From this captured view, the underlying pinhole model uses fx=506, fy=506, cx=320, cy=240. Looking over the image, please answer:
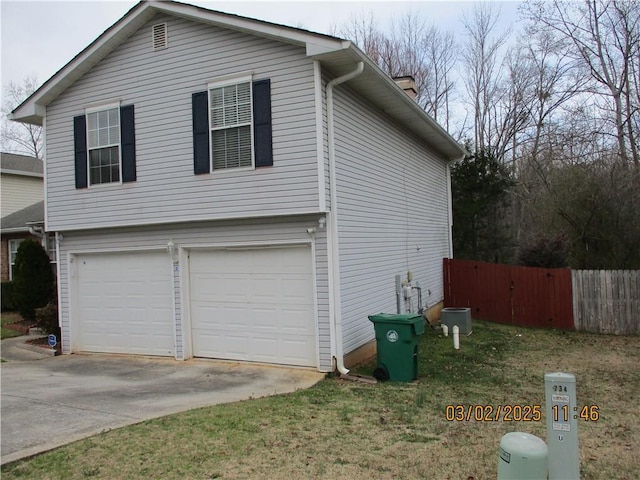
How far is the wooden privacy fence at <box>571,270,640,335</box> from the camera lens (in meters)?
12.2

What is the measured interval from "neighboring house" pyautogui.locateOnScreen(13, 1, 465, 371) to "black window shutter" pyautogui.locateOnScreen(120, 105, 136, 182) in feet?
0.10

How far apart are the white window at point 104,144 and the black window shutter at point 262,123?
10.6ft

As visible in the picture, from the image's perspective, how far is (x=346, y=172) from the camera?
8.89 meters

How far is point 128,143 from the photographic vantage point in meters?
9.79

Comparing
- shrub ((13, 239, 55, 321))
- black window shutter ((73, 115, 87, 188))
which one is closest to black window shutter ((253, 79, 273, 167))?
black window shutter ((73, 115, 87, 188))

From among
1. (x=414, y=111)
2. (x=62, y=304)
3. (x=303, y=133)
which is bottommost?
(x=62, y=304)

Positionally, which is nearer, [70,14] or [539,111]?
[70,14]

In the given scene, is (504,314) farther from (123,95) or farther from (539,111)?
(539,111)

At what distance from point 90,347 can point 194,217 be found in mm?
4183

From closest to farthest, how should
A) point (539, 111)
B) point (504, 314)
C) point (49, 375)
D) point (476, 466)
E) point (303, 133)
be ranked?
1. point (476, 466)
2. point (303, 133)
3. point (49, 375)
4. point (504, 314)
5. point (539, 111)

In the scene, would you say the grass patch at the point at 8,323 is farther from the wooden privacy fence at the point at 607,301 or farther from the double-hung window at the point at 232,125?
the wooden privacy fence at the point at 607,301

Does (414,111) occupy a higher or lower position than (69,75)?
lower

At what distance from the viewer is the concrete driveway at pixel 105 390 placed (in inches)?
225

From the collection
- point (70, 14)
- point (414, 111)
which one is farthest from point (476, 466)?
point (70, 14)
